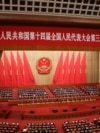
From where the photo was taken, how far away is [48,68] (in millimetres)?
13242

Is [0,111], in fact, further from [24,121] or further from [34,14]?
[34,14]

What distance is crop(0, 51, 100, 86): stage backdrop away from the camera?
41.7 feet

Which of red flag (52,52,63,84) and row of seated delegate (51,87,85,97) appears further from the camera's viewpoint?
red flag (52,52,63,84)

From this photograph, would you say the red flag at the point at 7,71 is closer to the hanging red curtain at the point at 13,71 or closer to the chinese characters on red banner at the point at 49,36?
the hanging red curtain at the point at 13,71

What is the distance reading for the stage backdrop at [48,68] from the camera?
1270cm

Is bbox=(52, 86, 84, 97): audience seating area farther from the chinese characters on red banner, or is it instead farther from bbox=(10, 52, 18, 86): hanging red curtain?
the chinese characters on red banner

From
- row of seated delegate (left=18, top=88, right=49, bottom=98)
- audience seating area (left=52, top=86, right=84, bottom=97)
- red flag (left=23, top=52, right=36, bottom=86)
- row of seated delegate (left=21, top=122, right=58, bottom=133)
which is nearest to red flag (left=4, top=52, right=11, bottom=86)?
red flag (left=23, top=52, right=36, bottom=86)

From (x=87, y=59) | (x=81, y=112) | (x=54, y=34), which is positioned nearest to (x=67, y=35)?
(x=54, y=34)

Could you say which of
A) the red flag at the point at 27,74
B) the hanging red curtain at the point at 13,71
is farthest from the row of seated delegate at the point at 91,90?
the hanging red curtain at the point at 13,71

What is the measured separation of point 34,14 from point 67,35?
0.67 m

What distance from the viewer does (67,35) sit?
309cm

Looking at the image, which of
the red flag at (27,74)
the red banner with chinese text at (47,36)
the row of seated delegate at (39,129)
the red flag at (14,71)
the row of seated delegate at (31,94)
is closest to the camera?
the red banner with chinese text at (47,36)

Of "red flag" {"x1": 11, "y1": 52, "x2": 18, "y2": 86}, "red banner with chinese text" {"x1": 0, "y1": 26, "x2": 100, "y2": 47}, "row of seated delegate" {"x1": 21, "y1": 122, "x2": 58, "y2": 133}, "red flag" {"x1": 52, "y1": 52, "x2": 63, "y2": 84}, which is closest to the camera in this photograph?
"red banner with chinese text" {"x1": 0, "y1": 26, "x2": 100, "y2": 47}

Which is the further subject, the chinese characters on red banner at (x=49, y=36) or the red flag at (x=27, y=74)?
the red flag at (x=27, y=74)
